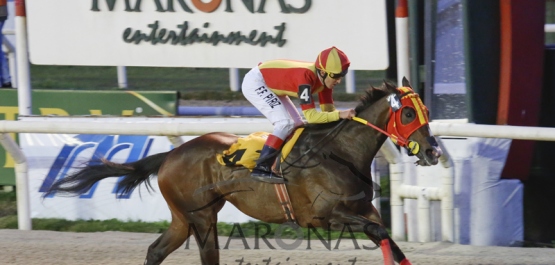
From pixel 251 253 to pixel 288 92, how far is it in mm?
1451

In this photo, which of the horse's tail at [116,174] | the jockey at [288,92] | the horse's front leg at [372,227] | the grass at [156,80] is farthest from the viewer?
the grass at [156,80]

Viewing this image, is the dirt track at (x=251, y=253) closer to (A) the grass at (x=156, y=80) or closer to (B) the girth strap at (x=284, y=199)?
(B) the girth strap at (x=284, y=199)

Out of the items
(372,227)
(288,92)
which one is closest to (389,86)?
(288,92)

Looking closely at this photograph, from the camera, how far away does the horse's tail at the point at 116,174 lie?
538 centimetres

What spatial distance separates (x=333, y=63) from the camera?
4.67 metres

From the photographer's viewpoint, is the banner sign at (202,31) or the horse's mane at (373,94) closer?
the horse's mane at (373,94)

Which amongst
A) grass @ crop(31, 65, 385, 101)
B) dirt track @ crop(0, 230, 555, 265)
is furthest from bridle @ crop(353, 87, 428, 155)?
grass @ crop(31, 65, 385, 101)

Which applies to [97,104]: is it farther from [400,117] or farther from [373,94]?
[400,117]

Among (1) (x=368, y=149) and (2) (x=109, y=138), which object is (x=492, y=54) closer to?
(1) (x=368, y=149)

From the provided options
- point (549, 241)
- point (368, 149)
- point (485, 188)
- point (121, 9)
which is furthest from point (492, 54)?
point (121, 9)

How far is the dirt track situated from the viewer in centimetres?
561

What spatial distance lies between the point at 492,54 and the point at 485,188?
0.96m

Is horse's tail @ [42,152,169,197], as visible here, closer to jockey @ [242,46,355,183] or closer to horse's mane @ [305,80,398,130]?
jockey @ [242,46,355,183]

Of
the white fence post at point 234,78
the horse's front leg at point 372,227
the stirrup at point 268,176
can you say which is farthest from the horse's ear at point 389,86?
the white fence post at point 234,78
